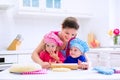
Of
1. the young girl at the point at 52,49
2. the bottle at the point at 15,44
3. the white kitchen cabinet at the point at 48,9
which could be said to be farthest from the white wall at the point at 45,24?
the young girl at the point at 52,49

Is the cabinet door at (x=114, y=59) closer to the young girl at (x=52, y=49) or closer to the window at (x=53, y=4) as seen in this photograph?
the window at (x=53, y=4)

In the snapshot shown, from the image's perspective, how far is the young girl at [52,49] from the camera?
6.02ft

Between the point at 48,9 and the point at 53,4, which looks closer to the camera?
the point at 48,9

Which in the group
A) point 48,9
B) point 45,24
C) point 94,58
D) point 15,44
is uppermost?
point 48,9

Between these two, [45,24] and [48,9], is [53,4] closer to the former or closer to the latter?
[48,9]

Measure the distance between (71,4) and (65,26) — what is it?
2.33 m

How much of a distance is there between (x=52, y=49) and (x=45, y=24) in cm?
222

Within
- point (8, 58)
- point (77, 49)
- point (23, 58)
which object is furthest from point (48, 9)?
point (77, 49)

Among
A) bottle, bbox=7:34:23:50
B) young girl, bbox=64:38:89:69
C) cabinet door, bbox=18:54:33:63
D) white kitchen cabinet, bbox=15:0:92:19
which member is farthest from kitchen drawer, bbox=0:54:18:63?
young girl, bbox=64:38:89:69

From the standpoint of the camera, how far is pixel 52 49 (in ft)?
6.09

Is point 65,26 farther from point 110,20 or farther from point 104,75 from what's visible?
point 110,20

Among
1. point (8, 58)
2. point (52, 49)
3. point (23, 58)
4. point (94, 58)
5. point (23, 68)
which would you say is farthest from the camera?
point (94, 58)

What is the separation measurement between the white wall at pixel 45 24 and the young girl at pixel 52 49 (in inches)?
76.4

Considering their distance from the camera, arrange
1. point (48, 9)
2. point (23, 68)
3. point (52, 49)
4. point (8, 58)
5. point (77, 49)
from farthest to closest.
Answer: point (48, 9), point (8, 58), point (52, 49), point (77, 49), point (23, 68)
